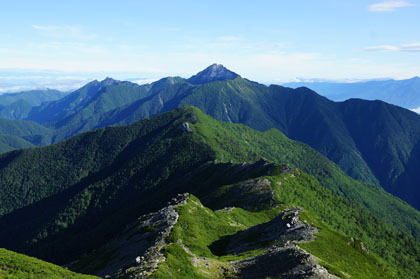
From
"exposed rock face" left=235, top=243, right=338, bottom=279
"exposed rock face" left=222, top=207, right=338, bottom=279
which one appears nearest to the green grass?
"exposed rock face" left=222, top=207, right=338, bottom=279

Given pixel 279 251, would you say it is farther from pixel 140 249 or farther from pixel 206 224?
pixel 140 249

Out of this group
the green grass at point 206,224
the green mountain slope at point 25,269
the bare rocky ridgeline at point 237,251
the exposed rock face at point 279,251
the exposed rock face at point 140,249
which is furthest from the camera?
the green grass at point 206,224

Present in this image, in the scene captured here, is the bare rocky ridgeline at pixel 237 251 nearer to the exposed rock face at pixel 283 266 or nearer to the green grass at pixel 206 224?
the exposed rock face at pixel 283 266

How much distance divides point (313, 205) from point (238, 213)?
254 ft

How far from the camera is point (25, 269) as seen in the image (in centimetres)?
6066

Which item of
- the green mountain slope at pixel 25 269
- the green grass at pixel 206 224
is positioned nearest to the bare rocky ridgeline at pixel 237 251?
the green grass at pixel 206 224

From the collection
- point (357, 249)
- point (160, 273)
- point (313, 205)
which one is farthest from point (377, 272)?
point (313, 205)

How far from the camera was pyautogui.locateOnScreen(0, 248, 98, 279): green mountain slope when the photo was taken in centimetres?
5825

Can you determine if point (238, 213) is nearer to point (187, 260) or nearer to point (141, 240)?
point (141, 240)

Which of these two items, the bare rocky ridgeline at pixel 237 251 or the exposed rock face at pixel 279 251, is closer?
the exposed rock face at pixel 279 251

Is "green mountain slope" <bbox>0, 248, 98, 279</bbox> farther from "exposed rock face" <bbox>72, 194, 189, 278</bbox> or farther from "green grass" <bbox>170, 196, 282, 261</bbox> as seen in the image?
"green grass" <bbox>170, 196, 282, 261</bbox>

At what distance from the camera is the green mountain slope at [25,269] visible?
191ft

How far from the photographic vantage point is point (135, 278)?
61906mm

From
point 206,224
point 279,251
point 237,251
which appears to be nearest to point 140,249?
point 206,224
